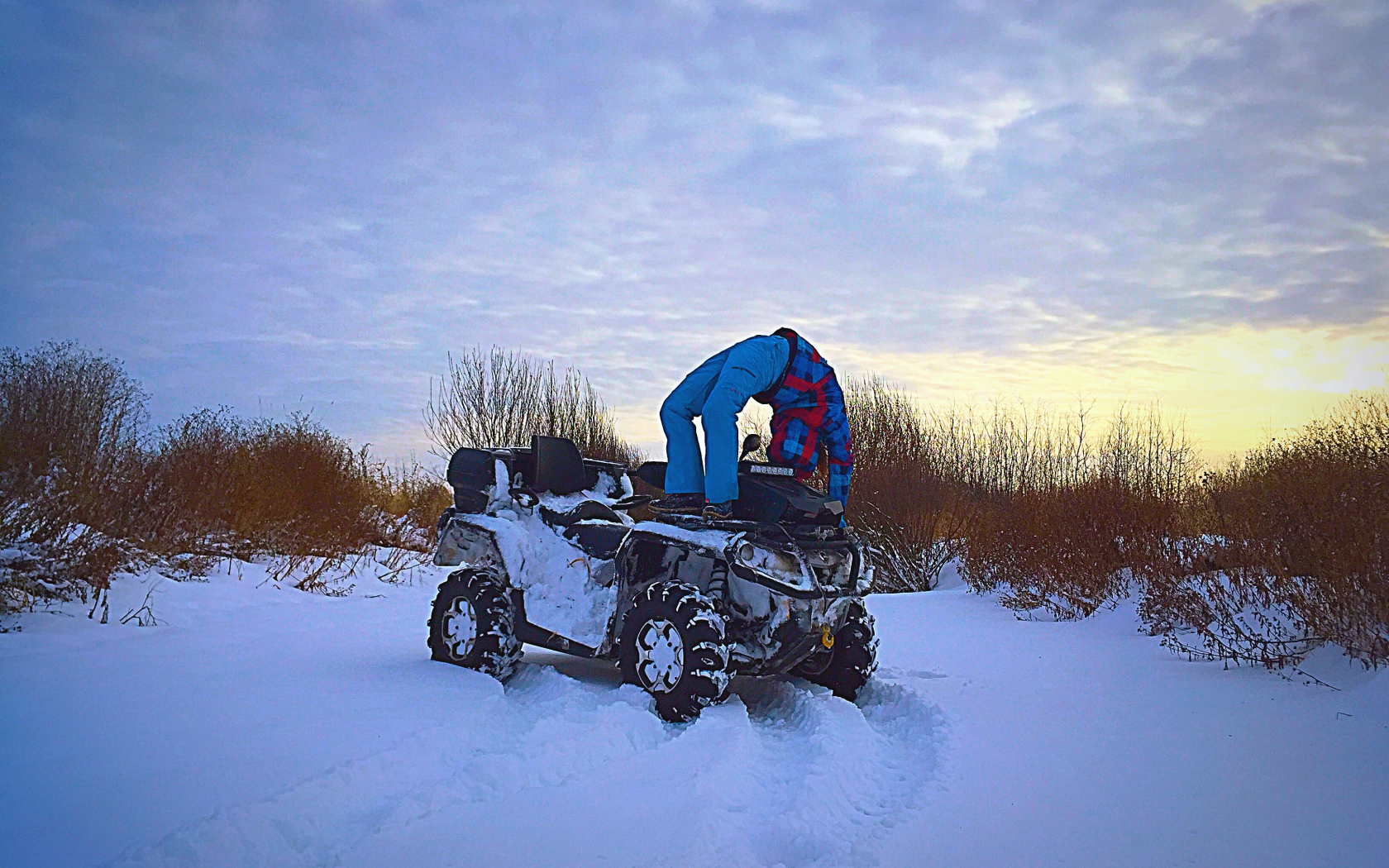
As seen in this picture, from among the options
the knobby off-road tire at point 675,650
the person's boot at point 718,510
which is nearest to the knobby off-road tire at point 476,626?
the knobby off-road tire at point 675,650

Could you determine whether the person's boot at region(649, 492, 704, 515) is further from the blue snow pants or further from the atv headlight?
the atv headlight

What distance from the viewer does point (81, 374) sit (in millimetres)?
9523

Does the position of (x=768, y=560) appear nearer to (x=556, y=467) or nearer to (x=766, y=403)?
(x=766, y=403)

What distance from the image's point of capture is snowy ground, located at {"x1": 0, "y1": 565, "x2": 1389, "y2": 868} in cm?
309

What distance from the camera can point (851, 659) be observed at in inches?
230

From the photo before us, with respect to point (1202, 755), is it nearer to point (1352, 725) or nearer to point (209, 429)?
point (1352, 725)

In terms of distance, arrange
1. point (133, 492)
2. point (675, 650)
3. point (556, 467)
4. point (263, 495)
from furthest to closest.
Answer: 1. point (263, 495)
2. point (133, 492)
3. point (556, 467)
4. point (675, 650)

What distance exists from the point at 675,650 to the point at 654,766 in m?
0.97

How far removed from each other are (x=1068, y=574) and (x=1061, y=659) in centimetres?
323

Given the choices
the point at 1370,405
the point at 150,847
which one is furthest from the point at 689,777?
the point at 1370,405

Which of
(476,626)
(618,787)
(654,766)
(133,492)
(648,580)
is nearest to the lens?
(618,787)

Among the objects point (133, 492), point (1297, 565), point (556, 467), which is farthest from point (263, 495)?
point (1297, 565)

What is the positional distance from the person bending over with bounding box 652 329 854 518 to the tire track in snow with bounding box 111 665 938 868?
1.27m

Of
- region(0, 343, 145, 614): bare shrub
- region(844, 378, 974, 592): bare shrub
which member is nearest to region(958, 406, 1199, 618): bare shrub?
region(844, 378, 974, 592): bare shrub
